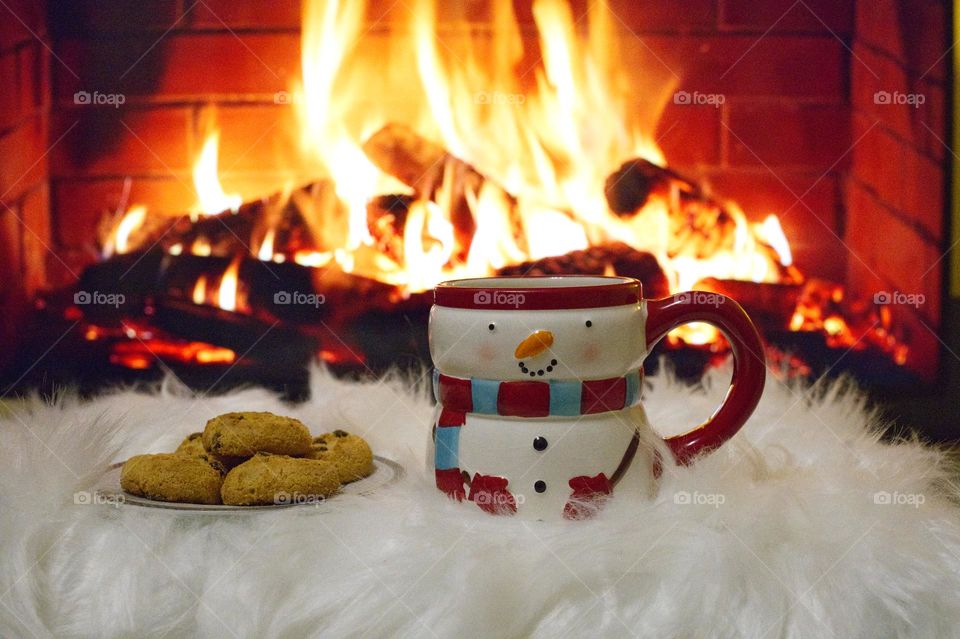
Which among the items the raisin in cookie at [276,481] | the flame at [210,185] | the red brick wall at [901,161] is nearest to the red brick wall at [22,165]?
the flame at [210,185]

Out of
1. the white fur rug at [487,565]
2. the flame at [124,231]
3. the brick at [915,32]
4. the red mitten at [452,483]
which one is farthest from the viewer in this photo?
the flame at [124,231]

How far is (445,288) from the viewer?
28.1 inches

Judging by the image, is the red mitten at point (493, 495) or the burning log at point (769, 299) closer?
the red mitten at point (493, 495)

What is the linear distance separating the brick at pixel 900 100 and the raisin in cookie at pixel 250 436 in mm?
1092

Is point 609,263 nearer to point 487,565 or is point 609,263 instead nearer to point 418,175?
point 418,175

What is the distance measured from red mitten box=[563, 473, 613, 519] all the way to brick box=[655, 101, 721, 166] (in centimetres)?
93

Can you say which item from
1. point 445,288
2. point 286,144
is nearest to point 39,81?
point 286,144

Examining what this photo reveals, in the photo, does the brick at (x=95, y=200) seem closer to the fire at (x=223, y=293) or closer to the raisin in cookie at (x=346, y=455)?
the fire at (x=223, y=293)

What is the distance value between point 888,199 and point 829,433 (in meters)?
0.71

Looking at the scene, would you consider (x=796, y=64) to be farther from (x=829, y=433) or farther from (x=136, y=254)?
(x=136, y=254)

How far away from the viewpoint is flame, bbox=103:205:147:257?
1.53 meters

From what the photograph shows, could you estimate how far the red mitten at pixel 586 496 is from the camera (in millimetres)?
671

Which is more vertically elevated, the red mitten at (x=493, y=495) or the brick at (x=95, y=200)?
the brick at (x=95, y=200)

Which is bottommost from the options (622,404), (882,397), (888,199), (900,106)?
(882,397)
